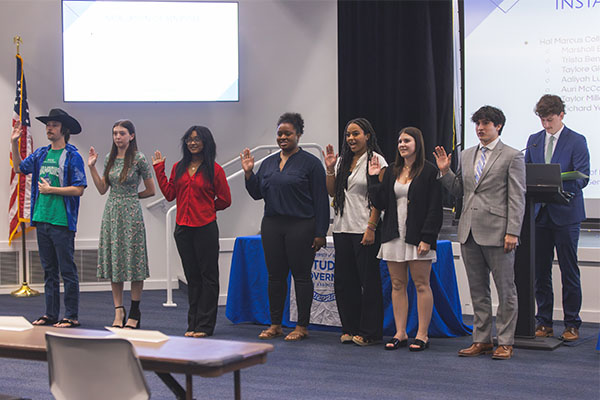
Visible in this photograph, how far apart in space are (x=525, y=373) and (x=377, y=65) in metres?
5.01

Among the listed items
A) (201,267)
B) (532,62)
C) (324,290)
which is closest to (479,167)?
(324,290)

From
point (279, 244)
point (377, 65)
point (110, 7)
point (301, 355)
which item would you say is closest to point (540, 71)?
point (377, 65)

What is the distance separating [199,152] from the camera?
15.1 ft

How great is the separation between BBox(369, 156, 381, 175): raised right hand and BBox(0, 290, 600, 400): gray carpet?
106 centimetres

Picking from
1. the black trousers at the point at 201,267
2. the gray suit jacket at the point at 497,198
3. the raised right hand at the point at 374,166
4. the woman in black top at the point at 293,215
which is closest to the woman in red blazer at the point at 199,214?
the black trousers at the point at 201,267

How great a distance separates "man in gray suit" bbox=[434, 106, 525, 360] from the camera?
12.9ft

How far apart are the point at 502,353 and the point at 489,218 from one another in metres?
0.75

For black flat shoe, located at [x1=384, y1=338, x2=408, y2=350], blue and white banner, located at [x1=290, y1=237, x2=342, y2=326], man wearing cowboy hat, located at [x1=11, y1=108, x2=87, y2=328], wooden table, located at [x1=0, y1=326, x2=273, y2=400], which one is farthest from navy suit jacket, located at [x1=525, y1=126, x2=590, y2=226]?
man wearing cowboy hat, located at [x1=11, y1=108, x2=87, y2=328]

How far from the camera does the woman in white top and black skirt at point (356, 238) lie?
4332mm

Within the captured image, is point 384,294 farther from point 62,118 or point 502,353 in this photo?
point 62,118

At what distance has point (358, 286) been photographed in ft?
14.6

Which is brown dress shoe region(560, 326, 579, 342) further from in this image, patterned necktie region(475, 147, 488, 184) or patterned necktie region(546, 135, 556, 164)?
patterned necktie region(475, 147, 488, 184)

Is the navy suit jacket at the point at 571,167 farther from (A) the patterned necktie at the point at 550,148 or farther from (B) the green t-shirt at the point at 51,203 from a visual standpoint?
(B) the green t-shirt at the point at 51,203

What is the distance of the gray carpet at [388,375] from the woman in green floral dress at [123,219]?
83cm
